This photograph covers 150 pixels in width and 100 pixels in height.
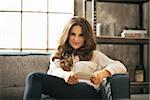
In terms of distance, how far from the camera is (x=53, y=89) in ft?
6.66

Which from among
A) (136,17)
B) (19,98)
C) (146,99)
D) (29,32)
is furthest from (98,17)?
(19,98)

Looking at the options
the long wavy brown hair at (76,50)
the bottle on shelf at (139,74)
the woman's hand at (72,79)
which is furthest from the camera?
the bottle on shelf at (139,74)

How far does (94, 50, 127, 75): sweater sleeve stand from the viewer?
7.30ft

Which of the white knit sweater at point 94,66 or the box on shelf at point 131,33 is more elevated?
the box on shelf at point 131,33

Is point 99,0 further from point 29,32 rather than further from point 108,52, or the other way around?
point 29,32

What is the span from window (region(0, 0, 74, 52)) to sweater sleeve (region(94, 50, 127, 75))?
3.54 ft

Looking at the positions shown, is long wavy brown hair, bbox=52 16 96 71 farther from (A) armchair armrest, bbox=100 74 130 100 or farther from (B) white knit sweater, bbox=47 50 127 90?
(A) armchair armrest, bbox=100 74 130 100

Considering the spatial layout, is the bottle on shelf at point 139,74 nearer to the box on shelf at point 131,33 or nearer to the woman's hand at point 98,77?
the box on shelf at point 131,33

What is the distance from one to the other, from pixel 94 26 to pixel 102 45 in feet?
1.51

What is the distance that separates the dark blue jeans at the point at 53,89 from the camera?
1.91 metres

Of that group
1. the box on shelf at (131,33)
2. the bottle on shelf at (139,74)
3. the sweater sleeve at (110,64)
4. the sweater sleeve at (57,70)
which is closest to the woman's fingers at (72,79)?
the sweater sleeve at (57,70)

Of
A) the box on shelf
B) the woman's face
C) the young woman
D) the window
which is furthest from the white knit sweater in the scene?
the window

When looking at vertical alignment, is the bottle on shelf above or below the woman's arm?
below

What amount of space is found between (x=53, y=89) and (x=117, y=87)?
42 centimetres
